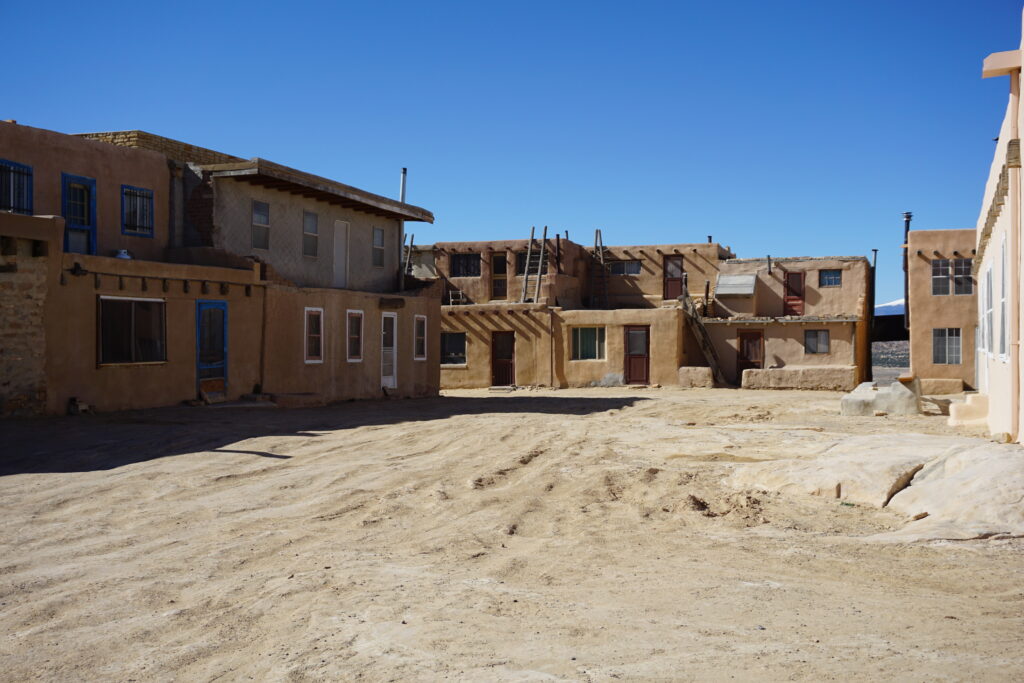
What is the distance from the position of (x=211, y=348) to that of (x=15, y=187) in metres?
4.56

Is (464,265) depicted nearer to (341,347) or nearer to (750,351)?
(750,351)

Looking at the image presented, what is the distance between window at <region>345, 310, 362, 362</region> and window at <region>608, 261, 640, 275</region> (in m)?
21.0

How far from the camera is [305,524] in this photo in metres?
7.19

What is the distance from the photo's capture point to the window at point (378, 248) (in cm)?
2523

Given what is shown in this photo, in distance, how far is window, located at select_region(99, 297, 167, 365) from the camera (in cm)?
1546

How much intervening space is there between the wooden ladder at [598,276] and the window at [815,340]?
10211 mm

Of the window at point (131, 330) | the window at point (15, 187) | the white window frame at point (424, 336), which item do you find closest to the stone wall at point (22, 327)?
the window at point (131, 330)

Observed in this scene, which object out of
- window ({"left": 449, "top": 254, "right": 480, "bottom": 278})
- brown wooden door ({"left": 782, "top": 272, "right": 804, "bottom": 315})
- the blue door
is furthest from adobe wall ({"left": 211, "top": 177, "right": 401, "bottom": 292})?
brown wooden door ({"left": 782, "top": 272, "right": 804, "bottom": 315})

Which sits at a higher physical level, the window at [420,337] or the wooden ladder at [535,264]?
the wooden ladder at [535,264]

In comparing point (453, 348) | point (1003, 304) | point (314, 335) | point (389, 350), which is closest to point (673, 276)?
point (453, 348)

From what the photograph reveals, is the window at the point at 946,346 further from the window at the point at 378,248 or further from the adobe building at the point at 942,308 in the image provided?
the window at the point at 378,248

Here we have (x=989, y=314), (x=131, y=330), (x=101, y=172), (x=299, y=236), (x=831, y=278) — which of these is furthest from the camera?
(x=831, y=278)

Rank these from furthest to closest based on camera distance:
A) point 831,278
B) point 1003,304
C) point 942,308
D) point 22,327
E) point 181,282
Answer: point 831,278 < point 942,308 < point 181,282 < point 22,327 < point 1003,304

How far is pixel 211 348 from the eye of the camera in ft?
58.2
